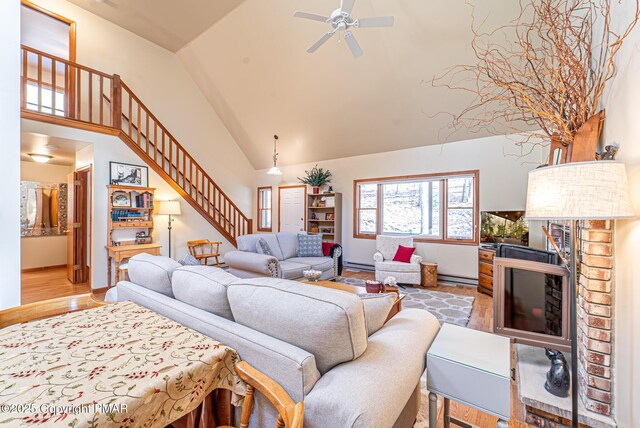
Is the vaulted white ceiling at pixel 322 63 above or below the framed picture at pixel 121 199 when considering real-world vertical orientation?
above

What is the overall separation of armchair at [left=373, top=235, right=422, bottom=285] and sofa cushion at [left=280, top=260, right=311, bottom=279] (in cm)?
138

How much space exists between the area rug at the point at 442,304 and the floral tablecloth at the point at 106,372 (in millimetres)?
2919

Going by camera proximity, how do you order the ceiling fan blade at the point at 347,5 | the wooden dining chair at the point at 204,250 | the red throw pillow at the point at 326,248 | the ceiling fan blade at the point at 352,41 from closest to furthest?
the ceiling fan blade at the point at 347,5, the ceiling fan blade at the point at 352,41, the red throw pillow at the point at 326,248, the wooden dining chair at the point at 204,250

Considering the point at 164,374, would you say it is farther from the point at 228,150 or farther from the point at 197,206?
the point at 228,150

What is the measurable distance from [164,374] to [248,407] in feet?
1.07

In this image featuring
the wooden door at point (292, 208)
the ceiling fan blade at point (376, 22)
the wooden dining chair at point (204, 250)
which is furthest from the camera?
the wooden door at point (292, 208)

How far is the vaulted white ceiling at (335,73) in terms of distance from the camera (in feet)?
12.0

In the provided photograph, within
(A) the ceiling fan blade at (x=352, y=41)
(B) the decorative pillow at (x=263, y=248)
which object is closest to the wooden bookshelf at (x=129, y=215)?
(B) the decorative pillow at (x=263, y=248)

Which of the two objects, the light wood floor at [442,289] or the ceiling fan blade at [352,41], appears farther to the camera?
the ceiling fan blade at [352,41]

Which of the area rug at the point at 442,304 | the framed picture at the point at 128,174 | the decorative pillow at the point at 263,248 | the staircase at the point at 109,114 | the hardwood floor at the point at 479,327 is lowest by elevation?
the hardwood floor at the point at 479,327

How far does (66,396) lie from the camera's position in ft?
2.48

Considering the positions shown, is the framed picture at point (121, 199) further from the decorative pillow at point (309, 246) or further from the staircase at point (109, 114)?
the decorative pillow at point (309, 246)

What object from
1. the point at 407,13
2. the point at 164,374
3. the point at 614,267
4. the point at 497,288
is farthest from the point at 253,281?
the point at 407,13

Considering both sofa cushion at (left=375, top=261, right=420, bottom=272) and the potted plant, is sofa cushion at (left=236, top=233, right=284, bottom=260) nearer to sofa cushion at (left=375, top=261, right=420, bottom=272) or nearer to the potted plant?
sofa cushion at (left=375, top=261, right=420, bottom=272)
